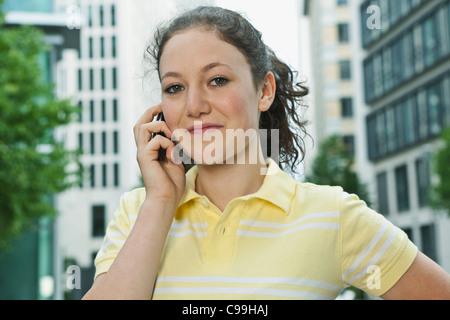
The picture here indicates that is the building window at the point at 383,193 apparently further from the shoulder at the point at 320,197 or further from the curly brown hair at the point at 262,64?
the shoulder at the point at 320,197

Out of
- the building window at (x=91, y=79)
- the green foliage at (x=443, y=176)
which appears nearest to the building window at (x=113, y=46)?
the building window at (x=91, y=79)

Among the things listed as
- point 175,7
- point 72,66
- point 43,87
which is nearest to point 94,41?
point 72,66

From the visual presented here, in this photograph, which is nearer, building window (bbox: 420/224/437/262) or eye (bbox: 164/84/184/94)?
eye (bbox: 164/84/184/94)

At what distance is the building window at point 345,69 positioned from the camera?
39469 mm

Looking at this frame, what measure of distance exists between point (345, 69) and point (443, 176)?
23.4 metres

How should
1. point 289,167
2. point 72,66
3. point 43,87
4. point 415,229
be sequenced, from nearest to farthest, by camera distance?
point 289,167 → point 43,87 → point 415,229 → point 72,66

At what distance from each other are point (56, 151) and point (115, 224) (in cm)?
1171

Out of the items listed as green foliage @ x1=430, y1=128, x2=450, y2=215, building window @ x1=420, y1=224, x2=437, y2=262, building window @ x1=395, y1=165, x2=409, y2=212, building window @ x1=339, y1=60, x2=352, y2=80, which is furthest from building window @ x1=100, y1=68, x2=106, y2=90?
green foliage @ x1=430, y1=128, x2=450, y2=215

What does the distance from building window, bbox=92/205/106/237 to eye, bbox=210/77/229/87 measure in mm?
50176

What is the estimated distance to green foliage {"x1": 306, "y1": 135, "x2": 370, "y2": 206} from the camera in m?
17.5

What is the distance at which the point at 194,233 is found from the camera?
1750 millimetres

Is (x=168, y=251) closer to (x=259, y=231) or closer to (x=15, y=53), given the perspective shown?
(x=259, y=231)

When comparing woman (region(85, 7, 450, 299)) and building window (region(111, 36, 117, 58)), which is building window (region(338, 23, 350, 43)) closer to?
building window (region(111, 36, 117, 58))

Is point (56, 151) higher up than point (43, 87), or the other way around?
point (43, 87)
